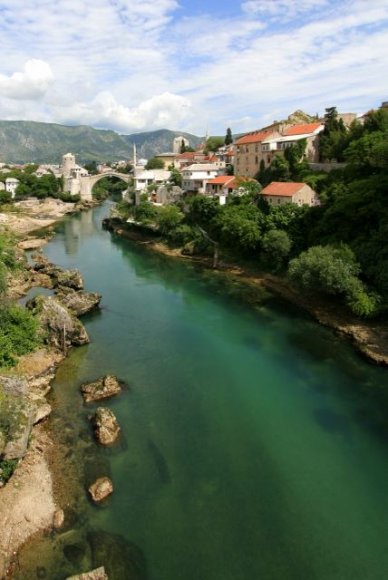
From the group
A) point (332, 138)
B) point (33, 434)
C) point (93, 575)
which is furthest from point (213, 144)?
point (93, 575)

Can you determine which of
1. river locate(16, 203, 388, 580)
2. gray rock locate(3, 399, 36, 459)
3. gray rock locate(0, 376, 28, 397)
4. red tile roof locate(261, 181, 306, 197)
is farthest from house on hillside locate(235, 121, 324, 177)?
gray rock locate(3, 399, 36, 459)

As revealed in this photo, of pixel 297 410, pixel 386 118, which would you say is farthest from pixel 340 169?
pixel 297 410

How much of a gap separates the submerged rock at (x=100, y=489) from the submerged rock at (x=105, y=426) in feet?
6.86

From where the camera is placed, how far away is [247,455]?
52.8ft

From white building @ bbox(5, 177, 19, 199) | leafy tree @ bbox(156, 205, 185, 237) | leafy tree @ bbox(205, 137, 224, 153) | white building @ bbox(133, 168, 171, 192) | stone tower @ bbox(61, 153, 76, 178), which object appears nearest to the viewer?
leafy tree @ bbox(156, 205, 185, 237)

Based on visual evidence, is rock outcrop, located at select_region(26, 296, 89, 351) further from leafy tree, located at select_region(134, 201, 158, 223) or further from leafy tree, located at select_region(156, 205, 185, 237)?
leafy tree, located at select_region(134, 201, 158, 223)

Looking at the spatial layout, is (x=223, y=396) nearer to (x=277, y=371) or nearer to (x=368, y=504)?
(x=277, y=371)

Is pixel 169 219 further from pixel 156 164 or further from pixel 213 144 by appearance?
pixel 156 164

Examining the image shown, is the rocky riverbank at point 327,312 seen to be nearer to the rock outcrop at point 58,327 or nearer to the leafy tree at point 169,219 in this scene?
the leafy tree at point 169,219

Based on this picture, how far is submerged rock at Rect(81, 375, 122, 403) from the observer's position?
1919 cm

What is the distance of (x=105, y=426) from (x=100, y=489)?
120 inches

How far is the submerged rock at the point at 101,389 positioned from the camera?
19.2 meters

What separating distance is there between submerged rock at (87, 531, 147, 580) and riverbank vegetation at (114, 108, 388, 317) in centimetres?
1806

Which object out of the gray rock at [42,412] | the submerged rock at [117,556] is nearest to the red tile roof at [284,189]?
the gray rock at [42,412]
